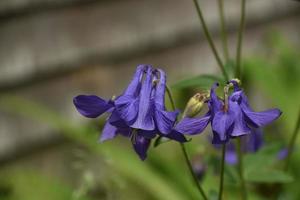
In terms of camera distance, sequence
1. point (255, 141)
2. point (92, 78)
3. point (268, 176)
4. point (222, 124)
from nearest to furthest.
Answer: point (222, 124)
point (268, 176)
point (255, 141)
point (92, 78)

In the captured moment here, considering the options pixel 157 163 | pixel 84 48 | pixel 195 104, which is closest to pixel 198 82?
pixel 195 104

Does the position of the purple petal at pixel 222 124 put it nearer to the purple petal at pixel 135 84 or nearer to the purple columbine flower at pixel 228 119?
the purple columbine flower at pixel 228 119

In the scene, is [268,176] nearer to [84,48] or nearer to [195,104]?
[195,104]

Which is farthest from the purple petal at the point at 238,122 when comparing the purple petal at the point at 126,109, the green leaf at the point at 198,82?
the green leaf at the point at 198,82

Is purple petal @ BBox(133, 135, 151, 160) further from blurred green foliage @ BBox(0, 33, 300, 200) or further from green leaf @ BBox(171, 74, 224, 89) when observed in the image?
blurred green foliage @ BBox(0, 33, 300, 200)

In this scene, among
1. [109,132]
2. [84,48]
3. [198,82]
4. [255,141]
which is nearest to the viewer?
[109,132]
